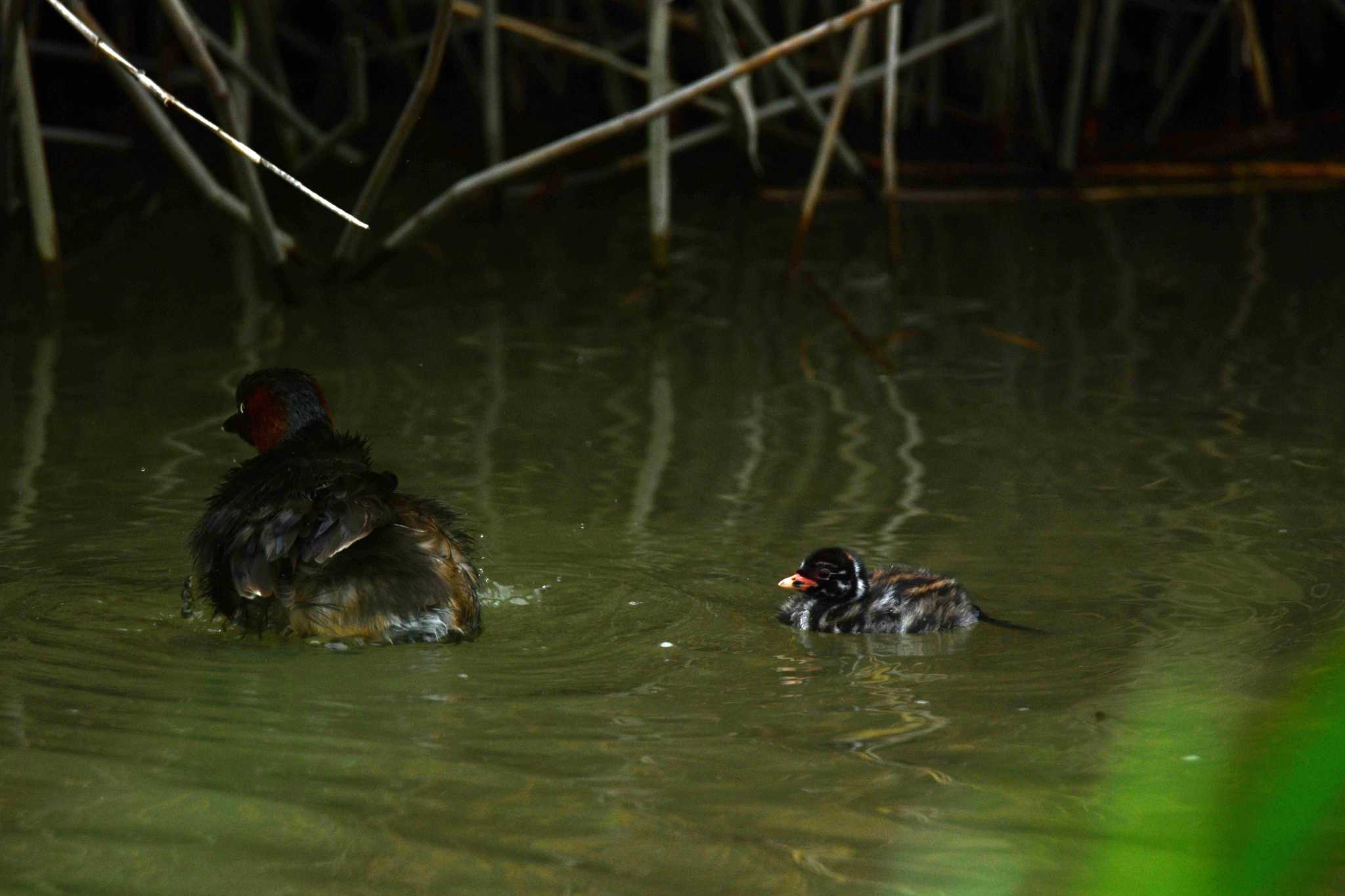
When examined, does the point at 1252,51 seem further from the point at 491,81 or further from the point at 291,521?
the point at 291,521

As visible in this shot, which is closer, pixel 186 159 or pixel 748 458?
pixel 748 458

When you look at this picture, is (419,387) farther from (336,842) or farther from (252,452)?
(336,842)

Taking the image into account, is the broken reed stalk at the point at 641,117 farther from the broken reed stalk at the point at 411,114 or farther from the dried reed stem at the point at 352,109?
the dried reed stem at the point at 352,109

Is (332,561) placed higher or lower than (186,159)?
lower

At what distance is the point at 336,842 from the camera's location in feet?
9.27

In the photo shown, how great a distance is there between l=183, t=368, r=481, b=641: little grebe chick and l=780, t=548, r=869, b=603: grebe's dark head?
69cm

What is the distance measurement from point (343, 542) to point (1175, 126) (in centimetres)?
922

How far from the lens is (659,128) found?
7125 millimetres

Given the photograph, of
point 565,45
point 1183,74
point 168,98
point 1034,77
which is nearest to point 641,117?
point 565,45

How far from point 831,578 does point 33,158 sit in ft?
12.3

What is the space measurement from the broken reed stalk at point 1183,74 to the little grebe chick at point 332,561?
6.76 m

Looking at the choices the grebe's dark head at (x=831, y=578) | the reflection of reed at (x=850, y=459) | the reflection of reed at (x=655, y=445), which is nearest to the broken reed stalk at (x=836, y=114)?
the reflection of reed at (x=655, y=445)

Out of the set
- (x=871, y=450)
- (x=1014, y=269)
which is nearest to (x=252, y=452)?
(x=871, y=450)

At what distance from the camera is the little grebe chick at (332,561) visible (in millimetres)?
3926
